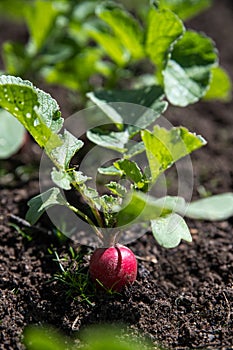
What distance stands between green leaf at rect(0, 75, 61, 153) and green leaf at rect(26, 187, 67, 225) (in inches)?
5.4

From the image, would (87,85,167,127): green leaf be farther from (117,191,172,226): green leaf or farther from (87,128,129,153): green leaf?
(117,191,172,226): green leaf

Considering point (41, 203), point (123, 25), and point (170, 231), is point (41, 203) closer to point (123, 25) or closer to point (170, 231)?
point (170, 231)

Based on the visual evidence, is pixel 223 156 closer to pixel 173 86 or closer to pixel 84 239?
pixel 173 86

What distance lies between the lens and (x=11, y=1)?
10.1 ft

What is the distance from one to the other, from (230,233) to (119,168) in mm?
720

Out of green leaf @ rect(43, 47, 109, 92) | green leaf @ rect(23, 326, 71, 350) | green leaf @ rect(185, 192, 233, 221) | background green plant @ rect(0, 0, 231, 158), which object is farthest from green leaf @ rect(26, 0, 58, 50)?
green leaf @ rect(23, 326, 71, 350)

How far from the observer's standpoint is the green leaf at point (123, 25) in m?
2.46

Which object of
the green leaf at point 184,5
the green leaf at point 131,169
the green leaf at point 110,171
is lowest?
the green leaf at point 184,5

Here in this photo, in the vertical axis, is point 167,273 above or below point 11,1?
below

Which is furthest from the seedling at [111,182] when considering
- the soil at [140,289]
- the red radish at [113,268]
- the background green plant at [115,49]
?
the background green plant at [115,49]

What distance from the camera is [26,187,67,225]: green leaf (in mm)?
1728

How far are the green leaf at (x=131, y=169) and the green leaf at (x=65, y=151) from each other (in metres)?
0.14

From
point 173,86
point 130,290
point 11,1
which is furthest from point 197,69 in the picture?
point 11,1

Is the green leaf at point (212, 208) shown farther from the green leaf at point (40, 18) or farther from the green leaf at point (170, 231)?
the green leaf at point (40, 18)
